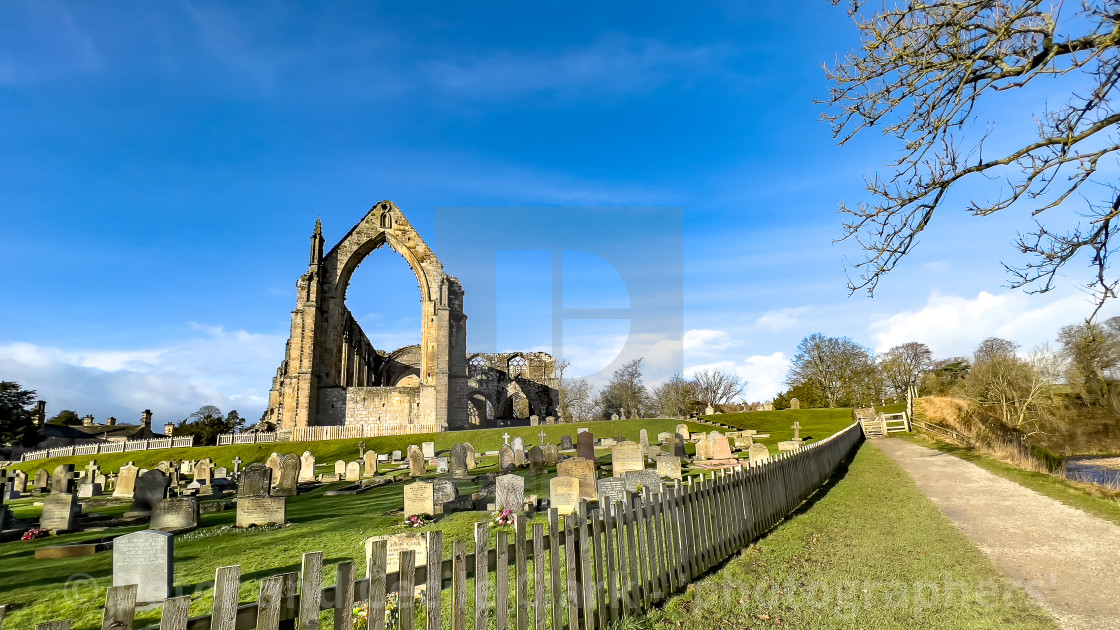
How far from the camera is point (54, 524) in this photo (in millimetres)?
11625

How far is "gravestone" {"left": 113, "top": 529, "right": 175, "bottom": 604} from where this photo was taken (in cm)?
→ 625

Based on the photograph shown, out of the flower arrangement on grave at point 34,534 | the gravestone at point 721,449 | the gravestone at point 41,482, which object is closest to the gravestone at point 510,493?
the flower arrangement on grave at point 34,534

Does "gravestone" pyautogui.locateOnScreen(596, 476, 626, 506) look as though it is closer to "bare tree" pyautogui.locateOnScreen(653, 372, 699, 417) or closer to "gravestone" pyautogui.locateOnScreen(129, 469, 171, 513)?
"gravestone" pyautogui.locateOnScreen(129, 469, 171, 513)

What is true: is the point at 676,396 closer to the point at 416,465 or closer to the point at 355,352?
the point at 355,352

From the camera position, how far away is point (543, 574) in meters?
4.20

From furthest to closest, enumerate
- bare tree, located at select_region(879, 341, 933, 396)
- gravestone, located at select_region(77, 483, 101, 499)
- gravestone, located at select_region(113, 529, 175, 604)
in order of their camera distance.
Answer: bare tree, located at select_region(879, 341, 933, 396), gravestone, located at select_region(77, 483, 101, 499), gravestone, located at select_region(113, 529, 175, 604)

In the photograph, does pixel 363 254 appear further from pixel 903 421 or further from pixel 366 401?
pixel 903 421

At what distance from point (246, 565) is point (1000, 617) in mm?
9297

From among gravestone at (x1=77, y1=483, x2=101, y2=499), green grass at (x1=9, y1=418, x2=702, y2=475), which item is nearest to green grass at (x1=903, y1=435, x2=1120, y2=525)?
green grass at (x1=9, y1=418, x2=702, y2=475)

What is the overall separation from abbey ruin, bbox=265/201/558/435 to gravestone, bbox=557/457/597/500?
1051 inches

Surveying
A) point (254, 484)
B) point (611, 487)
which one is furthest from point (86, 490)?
point (611, 487)

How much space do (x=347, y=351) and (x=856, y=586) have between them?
41.5 meters

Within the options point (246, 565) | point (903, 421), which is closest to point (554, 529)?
point (246, 565)

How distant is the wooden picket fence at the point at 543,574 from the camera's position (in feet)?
9.17
